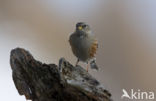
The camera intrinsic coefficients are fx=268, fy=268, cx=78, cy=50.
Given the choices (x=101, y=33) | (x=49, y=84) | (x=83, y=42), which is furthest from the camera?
(x=101, y=33)

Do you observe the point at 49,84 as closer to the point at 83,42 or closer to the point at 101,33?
the point at 83,42

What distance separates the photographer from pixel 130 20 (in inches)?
81.6

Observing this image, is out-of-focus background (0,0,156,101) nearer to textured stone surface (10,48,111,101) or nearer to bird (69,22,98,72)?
bird (69,22,98,72)

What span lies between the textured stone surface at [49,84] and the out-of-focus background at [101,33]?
1391mm

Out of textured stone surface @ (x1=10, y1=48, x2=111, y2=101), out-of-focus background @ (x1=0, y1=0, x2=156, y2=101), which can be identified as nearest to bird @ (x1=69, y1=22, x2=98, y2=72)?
textured stone surface @ (x1=10, y1=48, x2=111, y2=101)

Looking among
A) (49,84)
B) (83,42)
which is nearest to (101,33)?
(83,42)

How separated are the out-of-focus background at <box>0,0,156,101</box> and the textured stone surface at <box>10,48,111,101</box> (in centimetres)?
139

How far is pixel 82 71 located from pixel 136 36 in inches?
55.0

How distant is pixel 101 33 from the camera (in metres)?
2.11

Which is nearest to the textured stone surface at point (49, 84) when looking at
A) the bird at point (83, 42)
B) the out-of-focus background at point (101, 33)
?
the bird at point (83, 42)

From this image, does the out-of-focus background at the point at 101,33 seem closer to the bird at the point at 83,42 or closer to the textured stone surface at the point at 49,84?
the bird at the point at 83,42

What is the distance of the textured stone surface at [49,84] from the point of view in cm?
60

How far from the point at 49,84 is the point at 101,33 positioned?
153cm

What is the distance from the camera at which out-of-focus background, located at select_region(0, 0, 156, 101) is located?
2.03 metres
